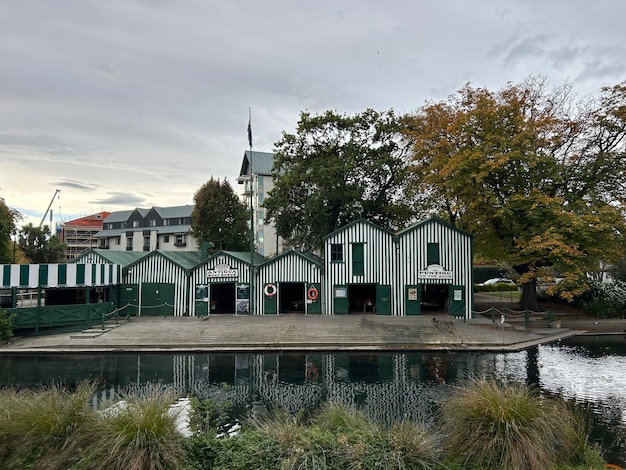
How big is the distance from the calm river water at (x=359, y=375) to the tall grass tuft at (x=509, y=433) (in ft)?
9.75

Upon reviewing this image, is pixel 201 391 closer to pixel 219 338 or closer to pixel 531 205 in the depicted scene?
pixel 219 338

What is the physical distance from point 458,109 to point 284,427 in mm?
Result: 26333

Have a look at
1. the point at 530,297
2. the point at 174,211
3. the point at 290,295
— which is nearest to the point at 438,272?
the point at 530,297

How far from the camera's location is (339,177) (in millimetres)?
32219

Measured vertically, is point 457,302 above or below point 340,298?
below

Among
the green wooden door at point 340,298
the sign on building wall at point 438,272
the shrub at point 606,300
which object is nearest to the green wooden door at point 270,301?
the green wooden door at point 340,298

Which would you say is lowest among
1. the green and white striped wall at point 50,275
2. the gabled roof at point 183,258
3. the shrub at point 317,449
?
the shrub at point 317,449

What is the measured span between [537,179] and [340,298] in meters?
13.3

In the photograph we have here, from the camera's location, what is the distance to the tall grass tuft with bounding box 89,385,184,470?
6.01 meters

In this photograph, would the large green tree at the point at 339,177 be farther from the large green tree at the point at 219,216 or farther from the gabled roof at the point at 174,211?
the gabled roof at the point at 174,211

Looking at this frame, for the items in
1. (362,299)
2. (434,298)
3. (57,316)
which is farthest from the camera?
(434,298)

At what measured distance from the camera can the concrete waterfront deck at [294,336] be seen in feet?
62.4

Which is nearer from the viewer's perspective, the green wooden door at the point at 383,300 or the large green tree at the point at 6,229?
the green wooden door at the point at 383,300

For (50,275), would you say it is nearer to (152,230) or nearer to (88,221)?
(152,230)
